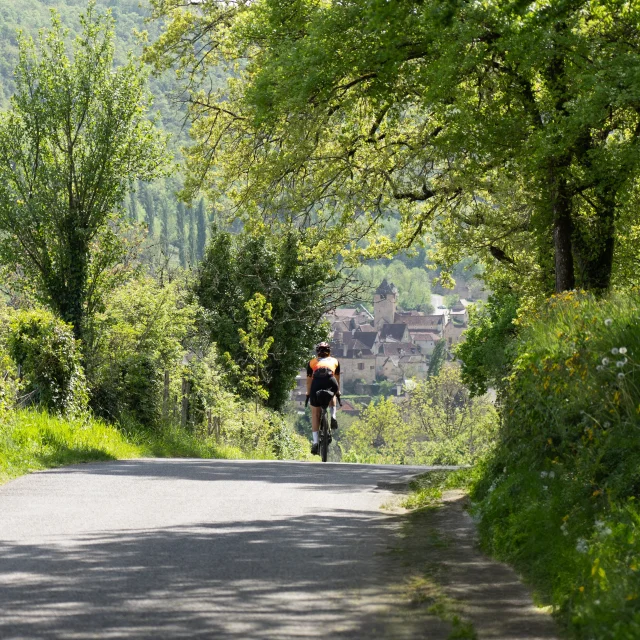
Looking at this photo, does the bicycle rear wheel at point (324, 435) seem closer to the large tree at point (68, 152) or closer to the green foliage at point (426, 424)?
the large tree at point (68, 152)

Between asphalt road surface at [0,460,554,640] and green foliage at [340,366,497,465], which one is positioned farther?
green foliage at [340,366,497,465]

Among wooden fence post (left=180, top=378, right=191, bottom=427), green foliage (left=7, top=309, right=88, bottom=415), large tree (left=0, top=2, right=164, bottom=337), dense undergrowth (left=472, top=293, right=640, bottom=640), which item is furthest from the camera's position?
wooden fence post (left=180, top=378, right=191, bottom=427)

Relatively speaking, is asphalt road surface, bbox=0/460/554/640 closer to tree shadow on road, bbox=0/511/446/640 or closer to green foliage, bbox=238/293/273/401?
tree shadow on road, bbox=0/511/446/640

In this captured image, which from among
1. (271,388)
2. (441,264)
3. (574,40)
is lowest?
(271,388)

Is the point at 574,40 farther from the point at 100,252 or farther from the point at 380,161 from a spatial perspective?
the point at 100,252

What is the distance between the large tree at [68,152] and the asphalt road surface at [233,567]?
17295 mm

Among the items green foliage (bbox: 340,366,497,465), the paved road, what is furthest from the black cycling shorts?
green foliage (bbox: 340,366,497,465)

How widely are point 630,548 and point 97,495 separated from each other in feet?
21.5

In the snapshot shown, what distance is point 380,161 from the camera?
30859 mm

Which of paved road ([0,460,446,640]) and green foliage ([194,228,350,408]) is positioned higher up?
green foliage ([194,228,350,408])

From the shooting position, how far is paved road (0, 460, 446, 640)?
620 cm

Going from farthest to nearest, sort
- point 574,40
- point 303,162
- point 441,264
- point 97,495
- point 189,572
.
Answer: point 441,264
point 303,162
point 574,40
point 97,495
point 189,572

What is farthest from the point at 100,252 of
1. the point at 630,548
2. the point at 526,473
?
the point at 630,548

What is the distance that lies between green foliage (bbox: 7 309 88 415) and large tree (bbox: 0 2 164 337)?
8368mm
